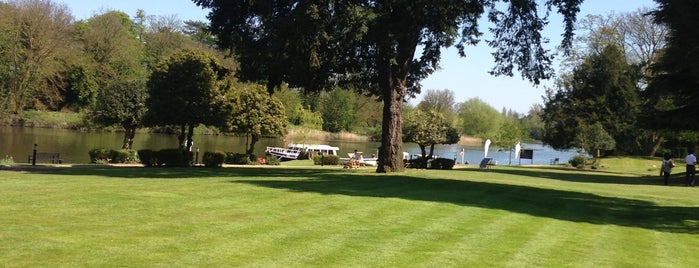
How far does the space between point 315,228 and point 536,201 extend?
8347mm

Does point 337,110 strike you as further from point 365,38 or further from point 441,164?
point 365,38

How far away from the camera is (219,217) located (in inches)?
397

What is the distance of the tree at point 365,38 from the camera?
20312 mm

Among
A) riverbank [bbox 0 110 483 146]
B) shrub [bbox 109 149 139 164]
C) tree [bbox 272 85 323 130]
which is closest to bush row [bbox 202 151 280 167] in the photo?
shrub [bbox 109 149 139 164]

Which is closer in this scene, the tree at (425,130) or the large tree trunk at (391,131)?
Answer: the large tree trunk at (391,131)

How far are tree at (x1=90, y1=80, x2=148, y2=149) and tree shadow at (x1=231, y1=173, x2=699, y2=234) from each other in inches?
960

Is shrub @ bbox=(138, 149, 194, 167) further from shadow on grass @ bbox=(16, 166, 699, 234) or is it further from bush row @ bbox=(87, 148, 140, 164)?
shadow on grass @ bbox=(16, 166, 699, 234)

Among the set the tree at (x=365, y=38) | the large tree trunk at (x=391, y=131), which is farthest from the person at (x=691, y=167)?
the large tree trunk at (x=391, y=131)

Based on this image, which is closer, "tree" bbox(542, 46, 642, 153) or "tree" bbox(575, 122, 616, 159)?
"tree" bbox(575, 122, 616, 159)

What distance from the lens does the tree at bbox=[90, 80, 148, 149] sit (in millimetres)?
38281

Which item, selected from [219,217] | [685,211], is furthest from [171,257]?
[685,211]

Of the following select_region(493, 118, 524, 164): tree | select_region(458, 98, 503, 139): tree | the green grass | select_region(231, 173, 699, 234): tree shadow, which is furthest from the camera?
select_region(458, 98, 503, 139): tree

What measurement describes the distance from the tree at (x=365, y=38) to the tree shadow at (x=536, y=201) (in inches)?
215

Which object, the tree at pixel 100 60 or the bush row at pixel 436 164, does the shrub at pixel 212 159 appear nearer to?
the bush row at pixel 436 164
